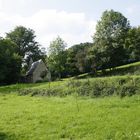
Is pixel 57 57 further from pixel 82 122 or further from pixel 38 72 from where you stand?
pixel 82 122

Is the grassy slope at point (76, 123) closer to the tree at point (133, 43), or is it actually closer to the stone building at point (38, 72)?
the tree at point (133, 43)

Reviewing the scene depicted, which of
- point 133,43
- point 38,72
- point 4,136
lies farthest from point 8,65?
point 4,136

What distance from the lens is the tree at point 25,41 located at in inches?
4513

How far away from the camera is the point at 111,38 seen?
7869 cm

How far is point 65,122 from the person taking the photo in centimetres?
1861

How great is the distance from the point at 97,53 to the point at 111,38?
736 cm

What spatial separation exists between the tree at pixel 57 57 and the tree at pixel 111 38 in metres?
15.5

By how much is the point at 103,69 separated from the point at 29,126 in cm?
5758

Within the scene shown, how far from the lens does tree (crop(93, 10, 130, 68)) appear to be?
72688mm

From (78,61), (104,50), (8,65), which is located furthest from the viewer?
(78,61)

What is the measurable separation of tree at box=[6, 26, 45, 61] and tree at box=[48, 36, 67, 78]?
2045 centimetres

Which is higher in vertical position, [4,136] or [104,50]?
[104,50]

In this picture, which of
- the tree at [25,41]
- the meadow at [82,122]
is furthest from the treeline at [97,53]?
the meadow at [82,122]

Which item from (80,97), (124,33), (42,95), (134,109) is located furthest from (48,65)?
(134,109)
